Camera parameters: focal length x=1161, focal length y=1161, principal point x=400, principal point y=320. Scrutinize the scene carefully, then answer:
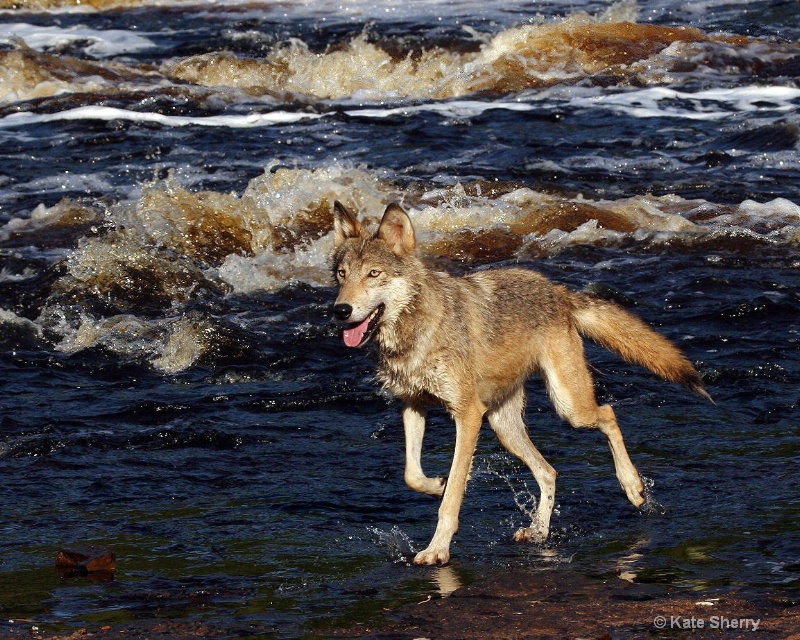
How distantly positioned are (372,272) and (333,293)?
5.63 metres

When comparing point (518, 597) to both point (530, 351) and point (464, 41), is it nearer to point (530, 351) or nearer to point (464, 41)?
point (530, 351)

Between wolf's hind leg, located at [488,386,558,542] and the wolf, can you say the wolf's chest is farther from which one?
wolf's hind leg, located at [488,386,558,542]

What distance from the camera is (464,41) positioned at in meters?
26.2

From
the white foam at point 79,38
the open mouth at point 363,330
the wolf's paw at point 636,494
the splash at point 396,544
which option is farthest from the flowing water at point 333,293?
the open mouth at point 363,330

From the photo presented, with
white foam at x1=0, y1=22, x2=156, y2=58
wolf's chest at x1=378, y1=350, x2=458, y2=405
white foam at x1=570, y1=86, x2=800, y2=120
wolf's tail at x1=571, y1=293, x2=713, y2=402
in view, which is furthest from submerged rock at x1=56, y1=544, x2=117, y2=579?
white foam at x1=0, y1=22, x2=156, y2=58

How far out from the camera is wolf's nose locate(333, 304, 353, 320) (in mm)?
6184

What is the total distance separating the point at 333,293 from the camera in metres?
12.1

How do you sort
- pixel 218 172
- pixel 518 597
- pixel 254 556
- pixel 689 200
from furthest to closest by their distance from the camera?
pixel 218 172
pixel 689 200
pixel 254 556
pixel 518 597

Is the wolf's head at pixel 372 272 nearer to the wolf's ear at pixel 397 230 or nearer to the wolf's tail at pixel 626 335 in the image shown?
the wolf's ear at pixel 397 230

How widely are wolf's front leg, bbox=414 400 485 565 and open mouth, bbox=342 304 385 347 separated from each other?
735 millimetres

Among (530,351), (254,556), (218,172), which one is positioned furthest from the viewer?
(218,172)

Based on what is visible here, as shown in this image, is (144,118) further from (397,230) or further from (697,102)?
(397,230)

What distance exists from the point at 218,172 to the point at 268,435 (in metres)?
9.10

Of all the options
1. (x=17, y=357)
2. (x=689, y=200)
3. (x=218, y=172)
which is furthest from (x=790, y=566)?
(x=218, y=172)
